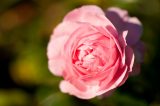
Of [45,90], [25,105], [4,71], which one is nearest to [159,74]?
[45,90]

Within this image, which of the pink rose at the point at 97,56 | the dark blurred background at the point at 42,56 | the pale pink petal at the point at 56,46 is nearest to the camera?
the pink rose at the point at 97,56

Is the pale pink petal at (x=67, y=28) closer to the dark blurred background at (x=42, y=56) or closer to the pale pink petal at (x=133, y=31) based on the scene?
the pale pink petal at (x=133, y=31)

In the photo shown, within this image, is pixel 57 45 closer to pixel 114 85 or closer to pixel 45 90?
pixel 114 85

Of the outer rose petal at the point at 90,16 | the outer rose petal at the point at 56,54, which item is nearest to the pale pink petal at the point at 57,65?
the outer rose petal at the point at 56,54

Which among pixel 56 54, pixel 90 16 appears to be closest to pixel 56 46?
pixel 56 54

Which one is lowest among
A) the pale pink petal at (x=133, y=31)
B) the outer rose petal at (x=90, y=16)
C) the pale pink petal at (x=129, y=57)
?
the pale pink petal at (x=129, y=57)

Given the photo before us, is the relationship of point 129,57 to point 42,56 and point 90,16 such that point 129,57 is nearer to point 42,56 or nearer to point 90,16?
point 90,16

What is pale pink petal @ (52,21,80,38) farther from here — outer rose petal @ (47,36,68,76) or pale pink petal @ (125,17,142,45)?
pale pink petal @ (125,17,142,45)
